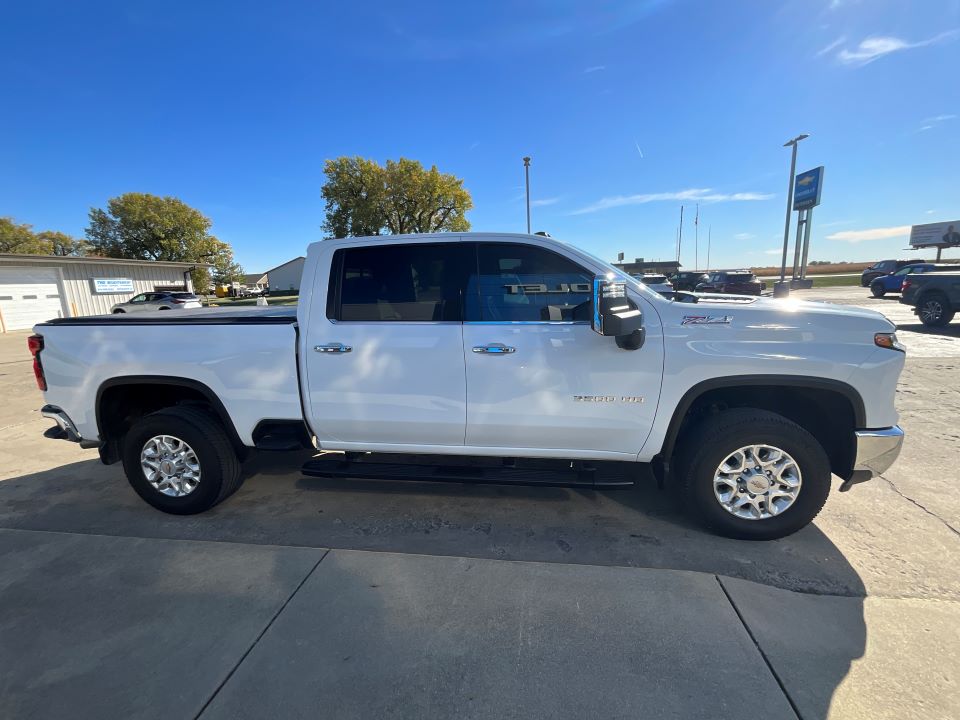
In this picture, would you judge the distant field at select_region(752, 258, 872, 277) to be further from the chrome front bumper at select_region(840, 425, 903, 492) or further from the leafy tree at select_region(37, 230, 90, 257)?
the leafy tree at select_region(37, 230, 90, 257)

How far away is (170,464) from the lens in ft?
11.2

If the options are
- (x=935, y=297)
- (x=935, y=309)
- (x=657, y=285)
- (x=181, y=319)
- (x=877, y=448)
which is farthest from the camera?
(x=935, y=309)

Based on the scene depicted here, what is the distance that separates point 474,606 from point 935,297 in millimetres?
15023

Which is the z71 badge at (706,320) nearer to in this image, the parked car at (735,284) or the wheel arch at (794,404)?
the wheel arch at (794,404)

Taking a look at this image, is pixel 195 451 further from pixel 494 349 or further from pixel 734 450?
pixel 734 450

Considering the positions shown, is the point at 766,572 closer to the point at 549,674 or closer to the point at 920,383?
the point at 549,674

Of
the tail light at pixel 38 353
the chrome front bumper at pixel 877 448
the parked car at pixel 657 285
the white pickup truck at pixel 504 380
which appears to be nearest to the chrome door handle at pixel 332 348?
the white pickup truck at pixel 504 380

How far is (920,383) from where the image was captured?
670cm

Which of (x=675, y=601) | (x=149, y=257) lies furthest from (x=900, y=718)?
(x=149, y=257)

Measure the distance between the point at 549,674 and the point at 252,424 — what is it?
8.24ft

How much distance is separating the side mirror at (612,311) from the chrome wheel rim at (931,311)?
14003mm

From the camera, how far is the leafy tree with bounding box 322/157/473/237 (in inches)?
1500

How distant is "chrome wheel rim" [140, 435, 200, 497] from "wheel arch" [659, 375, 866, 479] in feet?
11.0

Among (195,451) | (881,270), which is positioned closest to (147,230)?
(195,451)
